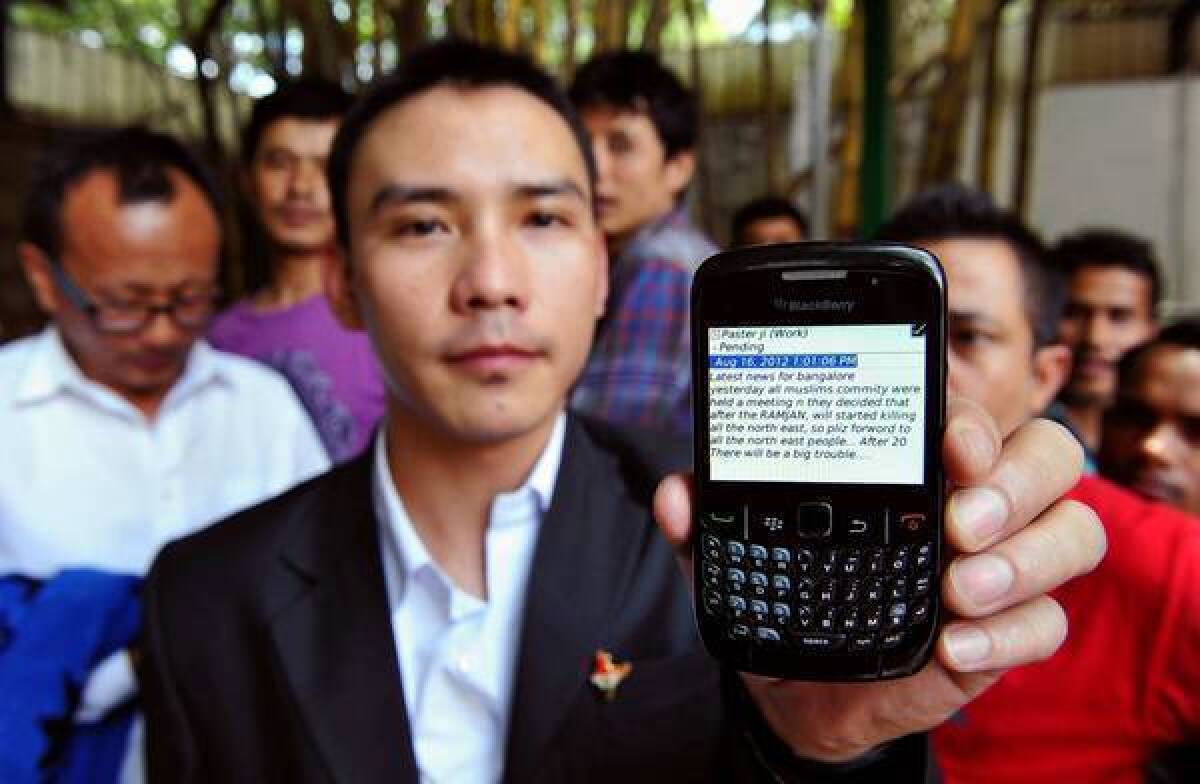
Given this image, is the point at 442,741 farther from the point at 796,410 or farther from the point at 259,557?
the point at 796,410

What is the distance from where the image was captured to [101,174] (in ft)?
4.87

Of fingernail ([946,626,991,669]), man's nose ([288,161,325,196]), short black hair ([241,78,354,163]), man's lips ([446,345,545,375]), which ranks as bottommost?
fingernail ([946,626,991,669])

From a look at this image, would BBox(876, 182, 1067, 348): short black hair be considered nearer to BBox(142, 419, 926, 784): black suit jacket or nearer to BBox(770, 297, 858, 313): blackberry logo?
BBox(142, 419, 926, 784): black suit jacket

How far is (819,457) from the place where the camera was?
691 mm

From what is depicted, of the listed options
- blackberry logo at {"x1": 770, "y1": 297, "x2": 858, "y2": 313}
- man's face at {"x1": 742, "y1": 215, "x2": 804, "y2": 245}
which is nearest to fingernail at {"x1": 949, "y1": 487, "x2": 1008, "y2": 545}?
blackberry logo at {"x1": 770, "y1": 297, "x2": 858, "y2": 313}

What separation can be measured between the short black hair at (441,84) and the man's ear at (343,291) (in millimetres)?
26

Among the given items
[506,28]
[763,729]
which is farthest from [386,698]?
[506,28]

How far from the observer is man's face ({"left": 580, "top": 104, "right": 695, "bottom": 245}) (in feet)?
6.91

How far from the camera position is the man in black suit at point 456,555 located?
974 millimetres

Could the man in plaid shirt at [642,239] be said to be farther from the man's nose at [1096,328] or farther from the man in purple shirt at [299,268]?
the man's nose at [1096,328]

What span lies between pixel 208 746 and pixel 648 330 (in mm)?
989

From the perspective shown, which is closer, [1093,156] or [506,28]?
[506,28]

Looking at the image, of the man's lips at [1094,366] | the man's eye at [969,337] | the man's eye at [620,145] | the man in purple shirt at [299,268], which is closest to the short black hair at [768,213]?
the man's eye at [620,145]

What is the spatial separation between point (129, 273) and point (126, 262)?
2 centimetres
